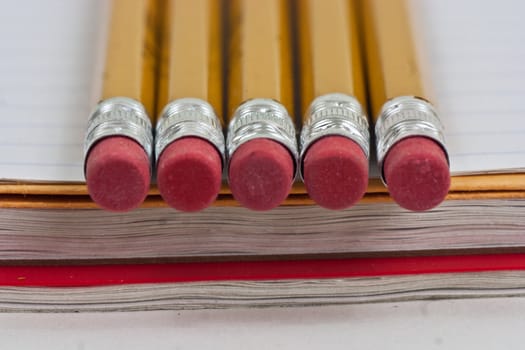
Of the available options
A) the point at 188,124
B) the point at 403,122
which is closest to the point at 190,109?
the point at 188,124

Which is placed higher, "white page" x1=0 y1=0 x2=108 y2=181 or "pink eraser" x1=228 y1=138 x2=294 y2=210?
"white page" x1=0 y1=0 x2=108 y2=181

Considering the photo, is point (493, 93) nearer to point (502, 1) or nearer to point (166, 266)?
point (502, 1)

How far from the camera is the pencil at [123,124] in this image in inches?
21.4

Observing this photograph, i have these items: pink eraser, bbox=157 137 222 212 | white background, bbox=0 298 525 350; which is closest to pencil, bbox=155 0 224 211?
pink eraser, bbox=157 137 222 212

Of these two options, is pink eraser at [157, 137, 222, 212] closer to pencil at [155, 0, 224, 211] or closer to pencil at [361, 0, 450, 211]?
pencil at [155, 0, 224, 211]

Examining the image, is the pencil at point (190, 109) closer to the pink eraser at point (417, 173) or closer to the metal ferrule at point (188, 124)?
the metal ferrule at point (188, 124)

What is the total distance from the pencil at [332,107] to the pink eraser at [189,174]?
0.06 meters

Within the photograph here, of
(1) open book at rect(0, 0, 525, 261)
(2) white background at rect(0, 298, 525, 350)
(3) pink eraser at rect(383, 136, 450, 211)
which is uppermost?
(1) open book at rect(0, 0, 525, 261)

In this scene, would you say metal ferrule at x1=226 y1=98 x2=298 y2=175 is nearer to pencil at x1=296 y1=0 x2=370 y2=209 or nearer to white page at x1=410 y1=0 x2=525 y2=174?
pencil at x1=296 y1=0 x2=370 y2=209

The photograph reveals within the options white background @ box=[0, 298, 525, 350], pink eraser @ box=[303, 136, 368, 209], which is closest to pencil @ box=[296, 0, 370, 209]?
pink eraser @ box=[303, 136, 368, 209]

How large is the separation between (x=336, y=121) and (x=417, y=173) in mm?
64

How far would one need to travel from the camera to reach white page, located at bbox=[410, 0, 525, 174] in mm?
618

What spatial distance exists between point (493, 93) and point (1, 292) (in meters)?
0.40

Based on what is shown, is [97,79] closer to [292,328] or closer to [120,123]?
[120,123]
